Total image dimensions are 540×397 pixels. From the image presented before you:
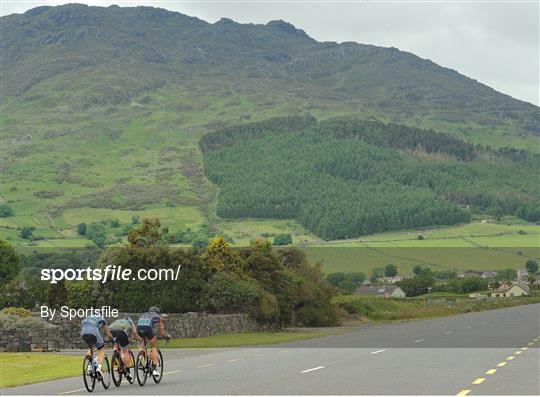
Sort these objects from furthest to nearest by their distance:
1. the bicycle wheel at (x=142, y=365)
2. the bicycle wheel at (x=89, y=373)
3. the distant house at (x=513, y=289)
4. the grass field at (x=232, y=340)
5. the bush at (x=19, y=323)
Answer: the distant house at (x=513, y=289), the grass field at (x=232, y=340), the bush at (x=19, y=323), the bicycle wheel at (x=142, y=365), the bicycle wheel at (x=89, y=373)

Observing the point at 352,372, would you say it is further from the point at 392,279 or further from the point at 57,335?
the point at 392,279

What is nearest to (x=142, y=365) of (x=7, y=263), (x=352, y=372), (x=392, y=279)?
(x=352, y=372)

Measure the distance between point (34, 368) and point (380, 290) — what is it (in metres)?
144

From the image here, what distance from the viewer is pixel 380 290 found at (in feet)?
567

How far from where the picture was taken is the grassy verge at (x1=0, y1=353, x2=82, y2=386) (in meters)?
28.0

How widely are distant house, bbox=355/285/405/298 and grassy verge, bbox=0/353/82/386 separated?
133m

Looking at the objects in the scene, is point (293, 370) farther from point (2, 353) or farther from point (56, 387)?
point (2, 353)

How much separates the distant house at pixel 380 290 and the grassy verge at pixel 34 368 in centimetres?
13313

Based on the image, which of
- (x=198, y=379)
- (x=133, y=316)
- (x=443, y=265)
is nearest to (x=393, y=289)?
(x=443, y=265)

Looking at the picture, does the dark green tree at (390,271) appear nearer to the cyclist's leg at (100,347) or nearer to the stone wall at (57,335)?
the stone wall at (57,335)

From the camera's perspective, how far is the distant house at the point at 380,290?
169625 mm

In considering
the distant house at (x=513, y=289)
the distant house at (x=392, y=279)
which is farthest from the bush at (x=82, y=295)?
the distant house at (x=392, y=279)

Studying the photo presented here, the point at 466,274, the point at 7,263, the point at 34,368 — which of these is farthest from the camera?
the point at 466,274

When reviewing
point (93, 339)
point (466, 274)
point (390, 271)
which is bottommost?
point (466, 274)
